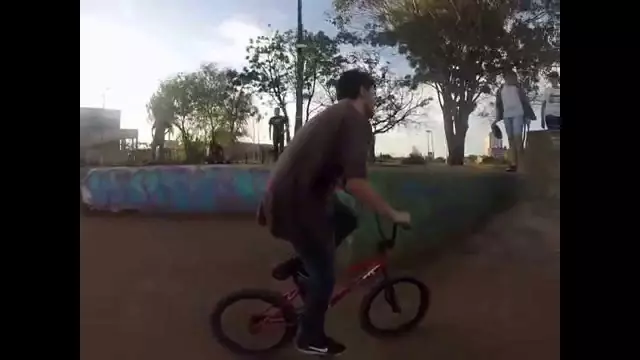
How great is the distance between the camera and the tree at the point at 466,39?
7.98ft

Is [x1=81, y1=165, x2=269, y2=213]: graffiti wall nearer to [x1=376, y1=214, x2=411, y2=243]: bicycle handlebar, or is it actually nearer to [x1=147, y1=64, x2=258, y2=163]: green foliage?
[x1=147, y1=64, x2=258, y2=163]: green foliage

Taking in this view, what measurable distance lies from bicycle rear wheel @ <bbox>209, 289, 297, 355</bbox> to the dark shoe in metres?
0.05

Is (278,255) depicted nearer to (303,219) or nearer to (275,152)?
(303,219)

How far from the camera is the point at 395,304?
7.80 ft

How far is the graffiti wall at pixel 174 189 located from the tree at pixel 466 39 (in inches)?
28.2

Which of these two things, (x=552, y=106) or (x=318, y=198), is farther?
(x=552, y=106)

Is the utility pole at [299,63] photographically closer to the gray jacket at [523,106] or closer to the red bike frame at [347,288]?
the red bike frame at [347,288]

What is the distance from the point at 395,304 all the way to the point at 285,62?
0.97 metres

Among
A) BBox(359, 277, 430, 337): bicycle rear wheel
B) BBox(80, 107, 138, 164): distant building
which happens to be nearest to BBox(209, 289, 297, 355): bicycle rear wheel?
BBox(359, 277, 430, 337): bicycle rear wheel

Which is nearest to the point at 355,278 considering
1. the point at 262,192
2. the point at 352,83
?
the point at 262,192

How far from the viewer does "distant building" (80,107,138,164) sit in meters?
2.34

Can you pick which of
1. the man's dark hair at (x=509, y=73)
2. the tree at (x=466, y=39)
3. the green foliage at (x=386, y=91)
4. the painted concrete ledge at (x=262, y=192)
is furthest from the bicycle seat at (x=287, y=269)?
the man's dark hair at (x=509, y=73)

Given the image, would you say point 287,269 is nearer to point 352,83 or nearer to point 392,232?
point 392,232
